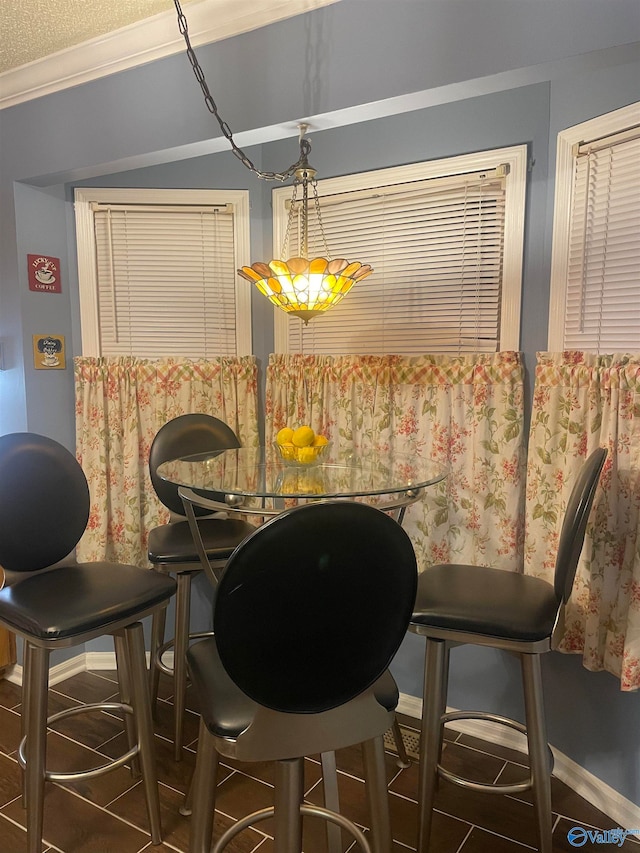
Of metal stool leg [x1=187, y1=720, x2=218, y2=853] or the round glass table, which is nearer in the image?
metal stool leg [x1=187, y1=720, x2=218, y2=853]

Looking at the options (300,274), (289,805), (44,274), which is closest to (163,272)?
(44,274)

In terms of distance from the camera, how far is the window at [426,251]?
→ 235 centimetres

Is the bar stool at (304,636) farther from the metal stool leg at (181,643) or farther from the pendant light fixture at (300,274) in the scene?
the pendant light fixture at (300,274)

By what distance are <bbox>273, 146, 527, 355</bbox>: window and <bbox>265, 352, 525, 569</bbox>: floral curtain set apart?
0.12 m

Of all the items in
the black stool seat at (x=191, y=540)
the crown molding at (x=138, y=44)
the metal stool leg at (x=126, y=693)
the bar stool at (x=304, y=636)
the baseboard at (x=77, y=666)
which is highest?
the crown molding at (x=138, y=44)

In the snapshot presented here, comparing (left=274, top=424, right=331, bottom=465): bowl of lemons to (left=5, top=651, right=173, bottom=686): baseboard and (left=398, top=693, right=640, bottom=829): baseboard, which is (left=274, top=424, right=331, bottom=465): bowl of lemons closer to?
(left=398, top=693, right=640, bottom=829): baseboard

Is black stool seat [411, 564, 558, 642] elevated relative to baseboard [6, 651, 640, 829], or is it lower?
elevated

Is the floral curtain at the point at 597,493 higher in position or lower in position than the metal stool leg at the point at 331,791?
higher

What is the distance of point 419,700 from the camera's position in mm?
2641

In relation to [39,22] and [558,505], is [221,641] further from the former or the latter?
[39,22]

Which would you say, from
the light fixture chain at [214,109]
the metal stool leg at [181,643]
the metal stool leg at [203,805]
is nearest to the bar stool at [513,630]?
the metal stool leg at [203,805]

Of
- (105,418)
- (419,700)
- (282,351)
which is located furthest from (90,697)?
(282,351)

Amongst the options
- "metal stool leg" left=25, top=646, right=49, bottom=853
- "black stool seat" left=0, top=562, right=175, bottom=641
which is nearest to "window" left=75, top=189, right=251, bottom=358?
"black stool seat" left=0, top=562, right=175, bottom=641

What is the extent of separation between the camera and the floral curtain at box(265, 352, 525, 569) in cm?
232
